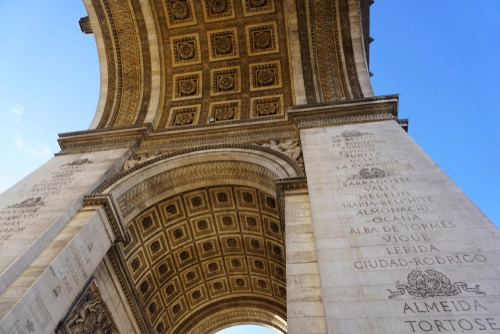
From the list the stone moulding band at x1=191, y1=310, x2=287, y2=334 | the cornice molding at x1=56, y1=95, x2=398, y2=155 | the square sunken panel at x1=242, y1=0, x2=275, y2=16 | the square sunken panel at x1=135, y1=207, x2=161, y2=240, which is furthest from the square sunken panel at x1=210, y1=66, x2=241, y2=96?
the stone moulding band at x1=191, y1=310, x2=287, y2=334

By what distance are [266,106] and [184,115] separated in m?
3.39

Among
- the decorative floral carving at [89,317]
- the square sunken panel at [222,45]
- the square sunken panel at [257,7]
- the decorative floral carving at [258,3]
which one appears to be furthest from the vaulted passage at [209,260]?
the decorative floral carving at [258,3]

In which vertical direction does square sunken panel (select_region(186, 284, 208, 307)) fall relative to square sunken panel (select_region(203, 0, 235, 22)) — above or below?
below

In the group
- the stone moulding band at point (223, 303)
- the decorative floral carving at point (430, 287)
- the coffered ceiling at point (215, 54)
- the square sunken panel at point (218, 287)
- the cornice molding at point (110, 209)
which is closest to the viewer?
the decorative floral carving at point (430, 287)

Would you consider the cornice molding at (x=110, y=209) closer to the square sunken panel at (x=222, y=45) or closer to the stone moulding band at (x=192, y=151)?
the stone moulding band at (x=192, y=151)

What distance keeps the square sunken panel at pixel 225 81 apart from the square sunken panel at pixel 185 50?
1.01 m

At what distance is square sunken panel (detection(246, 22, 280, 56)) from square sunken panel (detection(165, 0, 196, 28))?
2.51 metres

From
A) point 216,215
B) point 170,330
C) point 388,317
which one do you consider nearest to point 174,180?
point 216,215

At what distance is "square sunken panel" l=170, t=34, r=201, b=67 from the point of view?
55.3 ft

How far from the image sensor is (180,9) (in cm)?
1664

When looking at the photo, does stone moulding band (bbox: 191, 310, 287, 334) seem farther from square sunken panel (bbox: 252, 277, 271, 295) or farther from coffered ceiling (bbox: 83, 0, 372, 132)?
coffered ceiling (bbox: 83, 0, 372, 132)

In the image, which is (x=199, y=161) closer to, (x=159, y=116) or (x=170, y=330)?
(x=159, y=116)

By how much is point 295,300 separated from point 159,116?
11.1 m

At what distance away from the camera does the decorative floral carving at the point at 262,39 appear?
55.0ft
